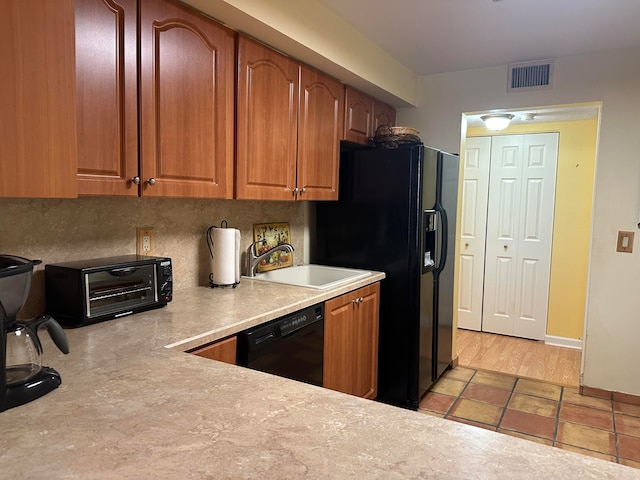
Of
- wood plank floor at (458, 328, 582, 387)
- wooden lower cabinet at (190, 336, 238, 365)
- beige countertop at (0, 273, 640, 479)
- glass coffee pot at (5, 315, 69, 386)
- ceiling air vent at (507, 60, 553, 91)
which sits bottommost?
wood plank floor at (458, 328, 582, 387)

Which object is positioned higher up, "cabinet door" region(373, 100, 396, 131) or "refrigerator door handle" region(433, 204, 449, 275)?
"cabinet door" region(373, 100, 396, 131)

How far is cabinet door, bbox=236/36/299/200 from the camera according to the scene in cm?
203

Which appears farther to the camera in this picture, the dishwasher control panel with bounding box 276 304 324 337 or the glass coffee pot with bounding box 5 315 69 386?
the dishwasher control panel with bounding box 276 304 324 337

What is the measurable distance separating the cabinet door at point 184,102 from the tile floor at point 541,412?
2036mm

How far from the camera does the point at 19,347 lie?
105 cm

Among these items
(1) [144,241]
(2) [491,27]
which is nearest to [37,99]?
(1) [144,241]

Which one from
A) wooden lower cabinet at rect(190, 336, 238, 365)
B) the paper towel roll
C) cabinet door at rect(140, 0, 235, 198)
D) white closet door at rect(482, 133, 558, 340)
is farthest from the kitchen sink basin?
white closet door at rect(482, 133, 558, 340)

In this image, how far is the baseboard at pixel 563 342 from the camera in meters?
4.16

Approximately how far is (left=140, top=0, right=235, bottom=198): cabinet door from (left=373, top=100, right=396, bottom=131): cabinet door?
4.96 feet

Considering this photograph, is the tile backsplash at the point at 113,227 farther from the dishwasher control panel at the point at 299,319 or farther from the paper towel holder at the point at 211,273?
Result: the dishwasher control panel at the point at 299,319

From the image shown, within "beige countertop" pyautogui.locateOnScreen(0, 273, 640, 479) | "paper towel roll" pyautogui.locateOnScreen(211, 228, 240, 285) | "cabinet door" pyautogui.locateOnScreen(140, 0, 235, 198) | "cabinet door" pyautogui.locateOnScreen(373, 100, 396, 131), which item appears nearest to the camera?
"beige countertop" pyautogui.locateOnScreen(0, 273, 640, 479)

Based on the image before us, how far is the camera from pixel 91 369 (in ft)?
3.87

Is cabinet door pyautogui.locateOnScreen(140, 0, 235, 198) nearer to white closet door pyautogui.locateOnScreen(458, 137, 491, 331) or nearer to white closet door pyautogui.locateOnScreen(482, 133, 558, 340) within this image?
white closet door pyautogui.locateOnScreen(458, 137, 491, 331)

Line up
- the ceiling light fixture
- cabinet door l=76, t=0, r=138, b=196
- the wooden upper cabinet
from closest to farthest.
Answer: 1. the wooden upper cabinet
2. cabinet door l=76, t=0, r=138, b=196
3. the ceiling light fixture
